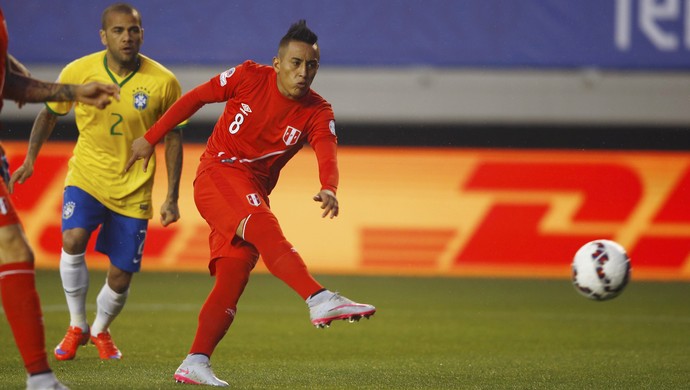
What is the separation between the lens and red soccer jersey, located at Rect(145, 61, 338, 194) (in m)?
6.31

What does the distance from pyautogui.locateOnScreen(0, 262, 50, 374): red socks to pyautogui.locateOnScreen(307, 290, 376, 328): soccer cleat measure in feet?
4.29

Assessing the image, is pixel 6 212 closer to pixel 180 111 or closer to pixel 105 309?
pixel 180 111

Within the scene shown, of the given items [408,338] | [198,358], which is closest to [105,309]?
[198,358]

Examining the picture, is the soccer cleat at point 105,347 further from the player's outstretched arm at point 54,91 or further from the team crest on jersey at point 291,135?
the player's outstretched arm at point 54,91

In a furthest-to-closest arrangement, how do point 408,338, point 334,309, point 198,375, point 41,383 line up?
point 408,338 → point 198,375 → point 334,309 → point 41,383

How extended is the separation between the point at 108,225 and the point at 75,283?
0.46 m

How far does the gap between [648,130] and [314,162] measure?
490 centimetres

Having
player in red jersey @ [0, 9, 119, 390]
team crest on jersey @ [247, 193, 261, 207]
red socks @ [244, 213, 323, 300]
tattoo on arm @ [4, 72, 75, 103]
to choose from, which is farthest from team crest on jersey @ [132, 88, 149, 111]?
player in red jersey @ [0, 9, 119, 390]

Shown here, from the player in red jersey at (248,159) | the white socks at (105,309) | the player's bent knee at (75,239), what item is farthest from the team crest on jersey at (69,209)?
the player in red jersey at (248,159)

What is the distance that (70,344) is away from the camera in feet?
25.4

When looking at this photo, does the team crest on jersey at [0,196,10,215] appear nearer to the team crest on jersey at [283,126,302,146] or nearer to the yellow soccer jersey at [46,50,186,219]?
the team crest on jersey at [283,126,302,146]

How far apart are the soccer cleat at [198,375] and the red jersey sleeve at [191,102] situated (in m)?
1.25

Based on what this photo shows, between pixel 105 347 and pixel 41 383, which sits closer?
pixel 41 383

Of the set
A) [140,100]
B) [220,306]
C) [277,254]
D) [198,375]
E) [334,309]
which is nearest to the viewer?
[334,309]
